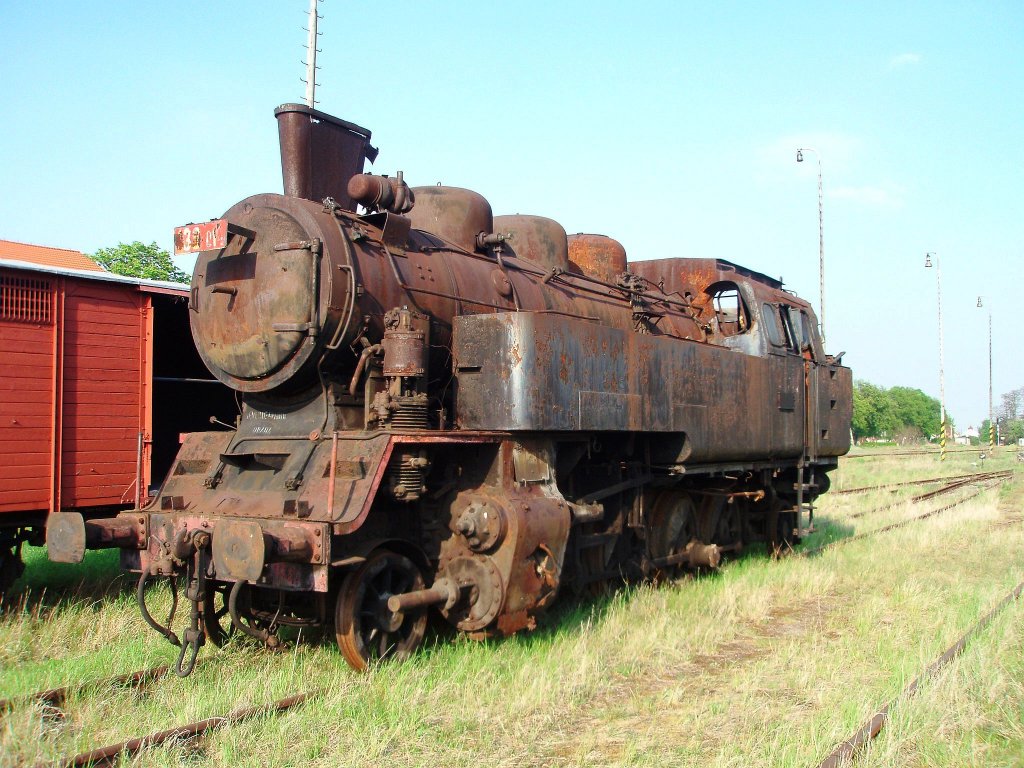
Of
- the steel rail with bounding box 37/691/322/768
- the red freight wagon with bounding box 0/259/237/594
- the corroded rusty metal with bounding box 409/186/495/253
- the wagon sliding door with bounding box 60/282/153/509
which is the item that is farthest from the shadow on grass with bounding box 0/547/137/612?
the corroded rusty metal with bounding box 409/186/495/253

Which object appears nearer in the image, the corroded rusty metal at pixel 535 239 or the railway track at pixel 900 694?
the railway track at pixel 900 694

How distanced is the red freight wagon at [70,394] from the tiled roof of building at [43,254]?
2803 millimetres

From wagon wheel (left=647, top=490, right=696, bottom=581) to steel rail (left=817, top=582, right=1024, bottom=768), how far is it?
264 cm

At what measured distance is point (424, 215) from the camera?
7.21 meters

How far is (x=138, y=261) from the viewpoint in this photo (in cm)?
2912

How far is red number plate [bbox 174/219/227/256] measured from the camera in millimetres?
5836

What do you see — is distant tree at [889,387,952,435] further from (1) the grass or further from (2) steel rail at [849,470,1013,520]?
(1) the grass

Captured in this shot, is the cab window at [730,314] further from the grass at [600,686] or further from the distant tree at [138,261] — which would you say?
the distant tree at [138,261]

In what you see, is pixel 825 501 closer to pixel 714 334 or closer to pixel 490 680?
pixel 714 334

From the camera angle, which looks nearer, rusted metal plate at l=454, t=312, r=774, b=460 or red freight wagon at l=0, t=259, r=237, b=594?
rusted metal plate at l=454, t=312, r=774, b=460

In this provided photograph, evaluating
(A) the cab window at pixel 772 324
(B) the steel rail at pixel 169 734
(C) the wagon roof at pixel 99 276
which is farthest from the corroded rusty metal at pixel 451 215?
(A) the cab window at pixel 772 324

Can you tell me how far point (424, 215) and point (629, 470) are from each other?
278 cm

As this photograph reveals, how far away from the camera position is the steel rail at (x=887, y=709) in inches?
162

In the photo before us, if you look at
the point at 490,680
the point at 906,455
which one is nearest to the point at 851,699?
the point at 490,680
